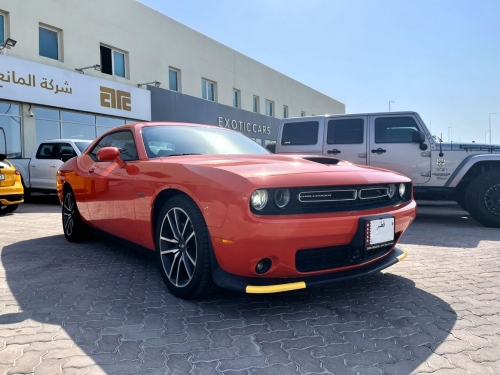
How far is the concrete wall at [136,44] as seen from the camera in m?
12.8

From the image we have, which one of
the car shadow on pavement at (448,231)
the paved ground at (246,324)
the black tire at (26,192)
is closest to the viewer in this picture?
the paved ground at (246,324)

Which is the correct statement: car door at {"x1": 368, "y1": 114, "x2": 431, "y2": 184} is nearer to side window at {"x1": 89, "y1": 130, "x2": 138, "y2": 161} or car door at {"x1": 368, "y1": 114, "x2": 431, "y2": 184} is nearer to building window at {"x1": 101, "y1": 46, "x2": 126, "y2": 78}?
side window at {"x1": 89, "y1": 130, "x2": 138, "y2": 161}

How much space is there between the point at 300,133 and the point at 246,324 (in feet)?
18.7

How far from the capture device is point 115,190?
3797 mm

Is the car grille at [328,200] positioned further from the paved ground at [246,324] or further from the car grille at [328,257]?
the paved ground at [246,324]

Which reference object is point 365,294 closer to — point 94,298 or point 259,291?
point 259,291

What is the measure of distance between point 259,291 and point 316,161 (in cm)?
125

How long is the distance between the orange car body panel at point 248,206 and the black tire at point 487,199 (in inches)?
151

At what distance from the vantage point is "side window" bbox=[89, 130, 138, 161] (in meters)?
3.76

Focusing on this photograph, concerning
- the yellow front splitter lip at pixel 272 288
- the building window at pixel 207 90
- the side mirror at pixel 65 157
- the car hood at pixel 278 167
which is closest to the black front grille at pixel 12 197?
the side mirror at pixel 65 157

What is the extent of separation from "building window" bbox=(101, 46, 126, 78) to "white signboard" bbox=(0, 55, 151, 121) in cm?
62

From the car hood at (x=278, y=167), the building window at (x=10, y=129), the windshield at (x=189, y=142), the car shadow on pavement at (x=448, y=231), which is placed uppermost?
the building window at (x=10, y=129)

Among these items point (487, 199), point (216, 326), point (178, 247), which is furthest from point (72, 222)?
point (487, 199)

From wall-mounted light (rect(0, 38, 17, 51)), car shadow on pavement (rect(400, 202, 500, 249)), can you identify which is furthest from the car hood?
wall-mounted light (rect(0, 38, 17, 51))
